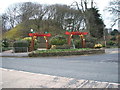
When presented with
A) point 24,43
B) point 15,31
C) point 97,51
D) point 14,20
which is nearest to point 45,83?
point 97,51

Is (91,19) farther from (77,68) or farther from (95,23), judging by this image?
(77,68)

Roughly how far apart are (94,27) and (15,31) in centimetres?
1972

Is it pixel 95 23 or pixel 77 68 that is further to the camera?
pixel 95 23

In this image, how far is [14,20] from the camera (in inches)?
1661

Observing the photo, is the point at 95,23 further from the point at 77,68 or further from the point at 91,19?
the point at 77,68

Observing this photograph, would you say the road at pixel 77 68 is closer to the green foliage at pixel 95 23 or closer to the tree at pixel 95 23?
the green foliage at pixel 95 23

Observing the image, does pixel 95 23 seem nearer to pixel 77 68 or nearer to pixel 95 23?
pixel 95 23

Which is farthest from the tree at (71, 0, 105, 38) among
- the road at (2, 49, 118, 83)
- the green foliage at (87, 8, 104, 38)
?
the road at (2, 49, 118, 83)

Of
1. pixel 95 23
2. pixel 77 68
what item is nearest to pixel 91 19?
pixel 95 23

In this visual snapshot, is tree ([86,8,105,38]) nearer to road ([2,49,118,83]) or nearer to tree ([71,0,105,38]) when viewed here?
tree ([71,0,105,38])

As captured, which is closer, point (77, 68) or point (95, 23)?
point (77, 68)

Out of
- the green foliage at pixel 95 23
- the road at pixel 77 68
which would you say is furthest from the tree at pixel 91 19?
the road at pixel 77 68

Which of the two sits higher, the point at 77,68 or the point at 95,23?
the point at 95,23

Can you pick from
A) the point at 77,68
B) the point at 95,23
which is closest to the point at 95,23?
the point at 95,23
